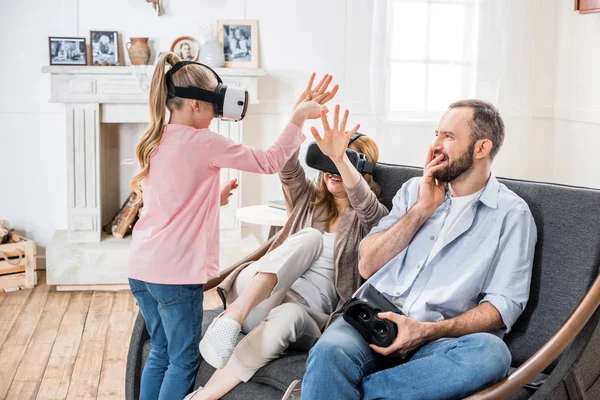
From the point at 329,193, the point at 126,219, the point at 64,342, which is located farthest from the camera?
the point at 126,219

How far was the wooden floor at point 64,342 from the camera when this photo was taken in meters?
2.98

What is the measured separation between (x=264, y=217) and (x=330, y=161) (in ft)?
2.95

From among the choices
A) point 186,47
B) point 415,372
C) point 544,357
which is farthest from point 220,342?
point 186,47

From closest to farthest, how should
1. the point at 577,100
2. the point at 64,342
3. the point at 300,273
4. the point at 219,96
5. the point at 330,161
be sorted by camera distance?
the point at 219,96 → the point at 300,273 → the point at 330,161 → the point at 64,342 → the point at 577,100

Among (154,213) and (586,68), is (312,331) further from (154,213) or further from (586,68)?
(586,68)

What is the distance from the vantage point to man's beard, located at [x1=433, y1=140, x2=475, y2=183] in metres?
2.25

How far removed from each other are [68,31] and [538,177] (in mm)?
3031

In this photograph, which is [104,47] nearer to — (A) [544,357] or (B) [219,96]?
(B) [219,96]

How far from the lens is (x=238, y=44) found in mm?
4547

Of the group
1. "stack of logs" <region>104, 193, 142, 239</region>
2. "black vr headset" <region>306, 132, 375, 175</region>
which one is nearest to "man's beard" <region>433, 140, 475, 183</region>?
"black vr headset" <region>306, 132, 375, 175</region>

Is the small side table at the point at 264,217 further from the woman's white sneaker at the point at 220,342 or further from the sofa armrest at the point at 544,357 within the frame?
the sofa armrest at the point at 544,357

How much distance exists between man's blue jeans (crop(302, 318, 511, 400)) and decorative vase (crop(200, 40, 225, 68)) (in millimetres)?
2723

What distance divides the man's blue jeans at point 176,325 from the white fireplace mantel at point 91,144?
213 cm

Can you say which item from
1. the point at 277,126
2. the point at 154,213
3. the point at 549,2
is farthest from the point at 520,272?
the point at 549,2
